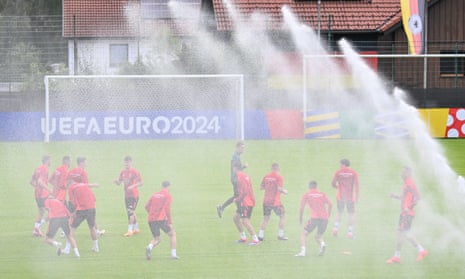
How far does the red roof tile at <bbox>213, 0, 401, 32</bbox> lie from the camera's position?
47969 mm

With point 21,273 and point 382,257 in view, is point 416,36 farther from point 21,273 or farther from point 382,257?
point 21,273

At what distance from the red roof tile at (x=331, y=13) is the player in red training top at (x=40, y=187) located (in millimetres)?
27077

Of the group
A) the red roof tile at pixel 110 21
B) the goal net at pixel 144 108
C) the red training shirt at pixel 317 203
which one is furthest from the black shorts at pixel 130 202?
the red roof tile at pixel 110 21

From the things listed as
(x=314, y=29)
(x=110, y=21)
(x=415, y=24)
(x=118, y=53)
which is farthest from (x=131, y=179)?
(x=118, y=53)

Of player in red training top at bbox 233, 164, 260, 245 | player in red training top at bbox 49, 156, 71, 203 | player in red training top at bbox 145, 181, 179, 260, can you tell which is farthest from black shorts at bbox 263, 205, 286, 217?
player in red training top at bbox 49, 156, 71, 203

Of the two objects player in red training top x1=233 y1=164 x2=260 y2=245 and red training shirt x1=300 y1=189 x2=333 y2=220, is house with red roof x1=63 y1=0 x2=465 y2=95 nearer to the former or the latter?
player in red training top x1=233 y1=164 x2=260 y2=245

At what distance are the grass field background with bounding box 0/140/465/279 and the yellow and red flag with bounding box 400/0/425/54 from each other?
14.4ft

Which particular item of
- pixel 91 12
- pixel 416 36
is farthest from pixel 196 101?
pixel 91 12

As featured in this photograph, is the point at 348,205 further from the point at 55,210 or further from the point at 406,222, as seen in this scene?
the point at 55,210

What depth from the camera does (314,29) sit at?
47.0m

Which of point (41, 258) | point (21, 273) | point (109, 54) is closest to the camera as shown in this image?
point (21, 273)

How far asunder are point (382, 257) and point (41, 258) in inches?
261

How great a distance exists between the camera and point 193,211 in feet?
82.1

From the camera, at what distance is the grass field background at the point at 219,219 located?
60.0ft
